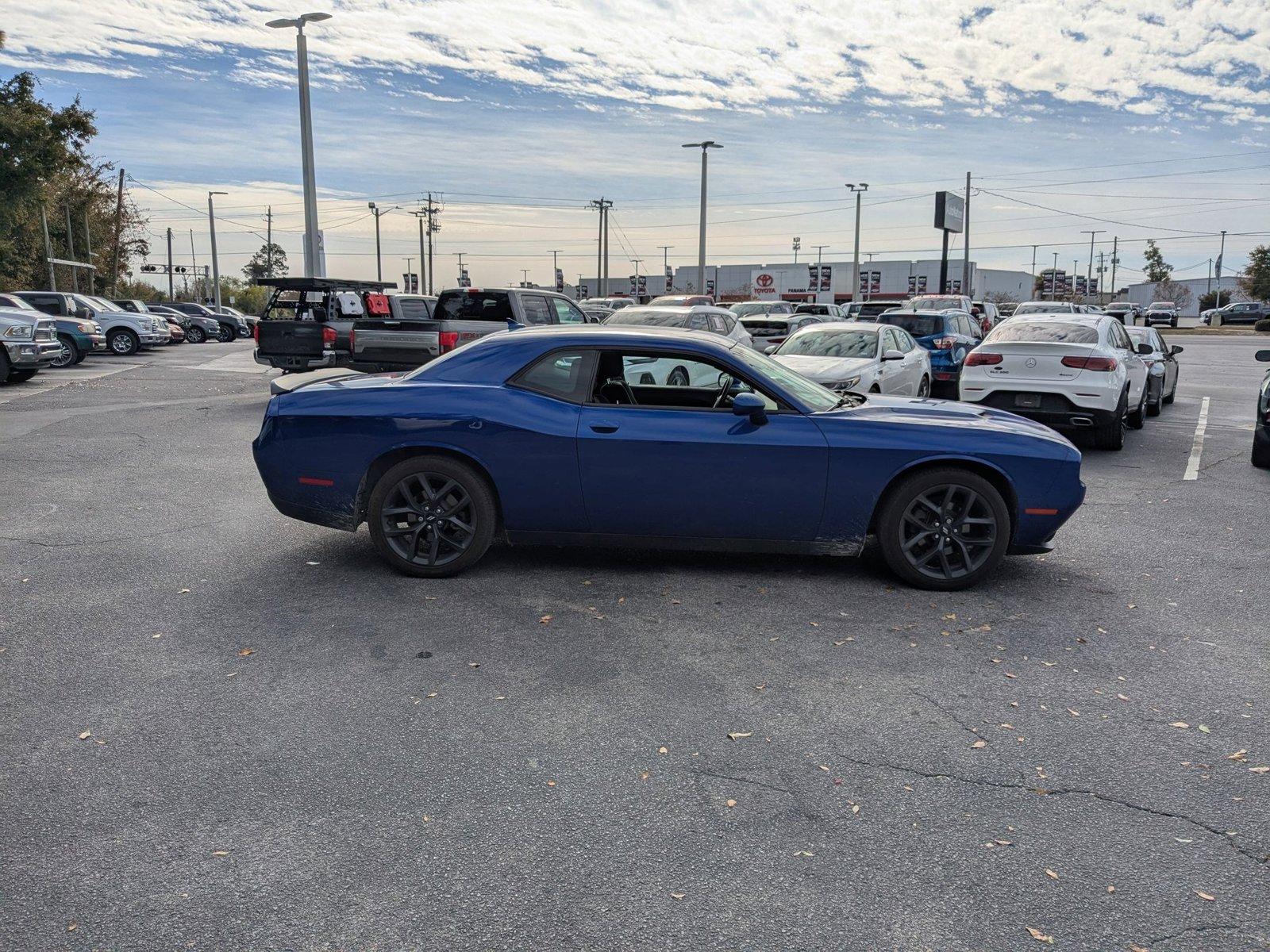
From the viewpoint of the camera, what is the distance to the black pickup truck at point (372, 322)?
14.8 meters

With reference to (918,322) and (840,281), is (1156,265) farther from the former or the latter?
(918,322)

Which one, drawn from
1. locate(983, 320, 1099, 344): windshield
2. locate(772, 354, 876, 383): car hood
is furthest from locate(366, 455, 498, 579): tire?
locate(983, 320, 1099, 344): windshield

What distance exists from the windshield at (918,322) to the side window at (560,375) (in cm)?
1252

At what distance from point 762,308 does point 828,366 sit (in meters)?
19.2

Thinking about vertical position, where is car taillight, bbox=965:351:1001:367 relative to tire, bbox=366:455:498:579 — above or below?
above

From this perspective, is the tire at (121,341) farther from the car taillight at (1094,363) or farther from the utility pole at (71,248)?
the utility pole at (71,248)

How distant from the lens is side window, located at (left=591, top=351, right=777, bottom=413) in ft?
20.3

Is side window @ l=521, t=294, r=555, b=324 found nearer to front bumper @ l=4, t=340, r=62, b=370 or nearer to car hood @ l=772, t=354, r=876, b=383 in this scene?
car hood @ l=772, t=354, r=876, b=383

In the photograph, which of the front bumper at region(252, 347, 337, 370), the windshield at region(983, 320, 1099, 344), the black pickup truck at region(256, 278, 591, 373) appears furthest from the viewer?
the front bumper at region(252, 347, 337, 370)

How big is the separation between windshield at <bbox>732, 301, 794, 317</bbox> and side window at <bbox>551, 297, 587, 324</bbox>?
520 inches

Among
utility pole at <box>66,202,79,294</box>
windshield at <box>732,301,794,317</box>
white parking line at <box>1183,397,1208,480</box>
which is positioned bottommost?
white parking line at <box>1183,397,1208,480</box>

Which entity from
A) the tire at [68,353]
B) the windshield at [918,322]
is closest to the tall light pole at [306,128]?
the tire at [68,353]

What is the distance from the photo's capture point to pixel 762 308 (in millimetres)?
31250

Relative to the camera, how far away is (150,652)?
4.84 metres
